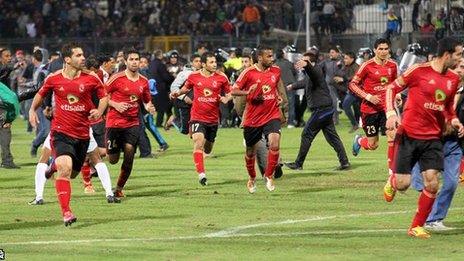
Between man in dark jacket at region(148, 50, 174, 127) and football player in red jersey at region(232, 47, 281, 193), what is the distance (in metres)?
17.4

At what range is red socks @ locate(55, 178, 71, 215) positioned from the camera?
55.1 ft

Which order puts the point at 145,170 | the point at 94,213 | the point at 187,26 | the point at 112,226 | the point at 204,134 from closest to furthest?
1. the point at 112,226
2. the point at 94,213
3. the point at 204,134
4. the point at 145,170
5. the point at 187,26

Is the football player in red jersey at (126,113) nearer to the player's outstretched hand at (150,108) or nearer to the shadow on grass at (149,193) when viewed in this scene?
the player's outstretched hand at (150,108)

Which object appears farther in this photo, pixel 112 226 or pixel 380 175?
pixel 380 175

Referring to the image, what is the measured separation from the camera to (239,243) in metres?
15.1

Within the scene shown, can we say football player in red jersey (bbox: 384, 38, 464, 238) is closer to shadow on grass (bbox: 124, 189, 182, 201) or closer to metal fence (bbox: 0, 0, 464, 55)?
shadow on grass (bbox: 124, 189, 182, 201)

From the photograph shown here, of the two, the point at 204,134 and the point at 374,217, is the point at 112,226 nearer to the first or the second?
the point at 374,217

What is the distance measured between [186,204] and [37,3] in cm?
3917

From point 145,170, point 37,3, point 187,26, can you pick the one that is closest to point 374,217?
point 145,170

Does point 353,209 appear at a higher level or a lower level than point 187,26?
higher

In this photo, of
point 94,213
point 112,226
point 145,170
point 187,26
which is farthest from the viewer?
point 187,26

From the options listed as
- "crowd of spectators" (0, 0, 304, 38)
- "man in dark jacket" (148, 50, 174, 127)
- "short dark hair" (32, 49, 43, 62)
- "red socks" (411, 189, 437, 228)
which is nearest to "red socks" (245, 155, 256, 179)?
"red socks" (411, 189, 437, 228)

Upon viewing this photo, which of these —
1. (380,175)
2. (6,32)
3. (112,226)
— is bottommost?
(6,32)

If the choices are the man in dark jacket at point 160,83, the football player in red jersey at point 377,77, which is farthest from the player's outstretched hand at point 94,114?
the man in dark jacket at point 160,83
